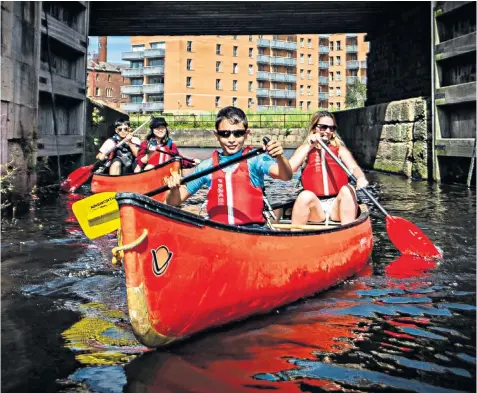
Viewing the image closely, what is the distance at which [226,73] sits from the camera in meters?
74.5

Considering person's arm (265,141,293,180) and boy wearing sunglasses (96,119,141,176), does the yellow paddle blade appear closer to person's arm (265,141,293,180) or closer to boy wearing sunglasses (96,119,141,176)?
person's arm (265,141,293,180)

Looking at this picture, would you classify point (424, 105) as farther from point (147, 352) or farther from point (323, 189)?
point (147, 352)

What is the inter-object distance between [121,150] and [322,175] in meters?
7.10


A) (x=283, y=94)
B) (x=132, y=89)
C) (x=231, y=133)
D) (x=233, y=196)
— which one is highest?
(x=283, y=94)

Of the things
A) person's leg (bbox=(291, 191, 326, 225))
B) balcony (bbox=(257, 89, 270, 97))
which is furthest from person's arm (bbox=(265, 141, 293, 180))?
balcony (bbox=(257, 89, 270, 97))

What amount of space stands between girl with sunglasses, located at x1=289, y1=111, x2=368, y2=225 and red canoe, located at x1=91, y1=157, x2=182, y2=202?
15.6 ft

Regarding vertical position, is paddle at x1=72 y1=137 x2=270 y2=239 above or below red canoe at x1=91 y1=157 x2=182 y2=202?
below

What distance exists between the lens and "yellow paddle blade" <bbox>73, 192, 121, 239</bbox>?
15.6ft

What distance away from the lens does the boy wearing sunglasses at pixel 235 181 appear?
190 inches

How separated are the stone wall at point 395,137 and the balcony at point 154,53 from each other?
177 feet

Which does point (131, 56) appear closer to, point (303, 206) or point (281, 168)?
point (303, 206)

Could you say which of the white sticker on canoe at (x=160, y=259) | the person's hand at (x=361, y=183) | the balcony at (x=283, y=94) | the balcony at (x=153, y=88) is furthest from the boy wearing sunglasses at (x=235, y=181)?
the balcony at (x=283, y=94)

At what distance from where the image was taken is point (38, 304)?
16.3 feet

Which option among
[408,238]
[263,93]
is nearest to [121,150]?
[408,238]
